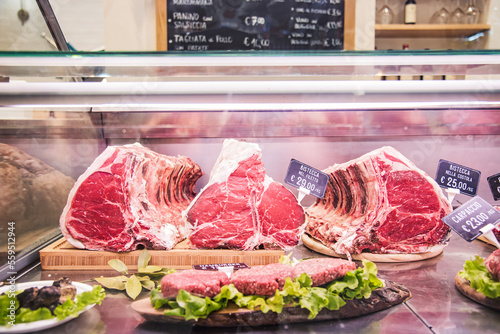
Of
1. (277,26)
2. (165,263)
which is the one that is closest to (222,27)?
(277,26)

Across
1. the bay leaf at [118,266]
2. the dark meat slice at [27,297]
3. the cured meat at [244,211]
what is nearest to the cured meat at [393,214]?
the cured meat at [244,211]

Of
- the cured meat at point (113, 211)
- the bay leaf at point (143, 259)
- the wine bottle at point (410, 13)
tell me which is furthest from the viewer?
the wine bottle at point (410, 13)

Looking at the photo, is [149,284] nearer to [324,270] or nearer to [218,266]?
[218,266]

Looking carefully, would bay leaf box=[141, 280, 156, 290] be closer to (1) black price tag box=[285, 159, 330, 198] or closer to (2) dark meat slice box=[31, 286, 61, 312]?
(2) dark meat slice box=[31, 286, 61, 312]

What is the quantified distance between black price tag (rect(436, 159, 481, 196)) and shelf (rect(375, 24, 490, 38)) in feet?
12.0

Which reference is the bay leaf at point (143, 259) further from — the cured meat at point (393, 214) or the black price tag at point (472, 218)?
the black price tag at point (472, 218)

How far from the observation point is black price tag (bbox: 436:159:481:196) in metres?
2.51

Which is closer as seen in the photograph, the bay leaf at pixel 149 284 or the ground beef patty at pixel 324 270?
the ground beef patty at pixel 324 270

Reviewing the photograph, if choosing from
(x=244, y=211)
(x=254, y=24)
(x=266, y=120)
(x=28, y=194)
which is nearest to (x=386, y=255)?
(x=244, y=211)

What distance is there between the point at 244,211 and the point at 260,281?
672mm

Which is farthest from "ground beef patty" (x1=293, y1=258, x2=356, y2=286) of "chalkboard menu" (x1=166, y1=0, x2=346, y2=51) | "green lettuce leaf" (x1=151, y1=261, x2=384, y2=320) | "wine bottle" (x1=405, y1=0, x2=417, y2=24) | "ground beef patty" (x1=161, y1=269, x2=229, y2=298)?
"wine bottle" (x1=405, y1=0, x2=417, y2=24)

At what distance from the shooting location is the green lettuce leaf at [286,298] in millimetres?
1543

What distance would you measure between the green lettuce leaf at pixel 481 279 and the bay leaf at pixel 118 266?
1.66 meters

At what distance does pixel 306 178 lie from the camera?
8.07 ft
